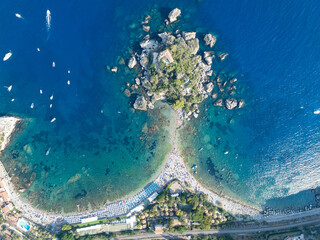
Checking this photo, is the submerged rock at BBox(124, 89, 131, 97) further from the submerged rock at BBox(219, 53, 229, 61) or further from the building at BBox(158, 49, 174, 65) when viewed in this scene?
the submerged rock at BBox(219, 53, 229, 61)

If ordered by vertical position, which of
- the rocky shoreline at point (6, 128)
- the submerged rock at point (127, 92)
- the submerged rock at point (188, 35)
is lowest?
the rocky shoreline at point (6, 128)

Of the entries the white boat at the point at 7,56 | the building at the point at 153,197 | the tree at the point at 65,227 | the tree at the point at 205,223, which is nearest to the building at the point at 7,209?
the tree at the point at 65,227

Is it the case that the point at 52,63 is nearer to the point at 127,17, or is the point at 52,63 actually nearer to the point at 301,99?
the point at 127,17

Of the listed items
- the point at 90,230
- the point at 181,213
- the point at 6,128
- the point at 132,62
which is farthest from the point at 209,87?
the point at 6,128

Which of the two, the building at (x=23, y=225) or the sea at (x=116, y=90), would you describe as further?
the sea at (x=116, y=90)

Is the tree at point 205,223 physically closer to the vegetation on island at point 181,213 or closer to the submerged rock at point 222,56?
the vegetation on island at point 181,213

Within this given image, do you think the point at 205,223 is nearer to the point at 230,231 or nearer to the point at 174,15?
the point at 230,231
